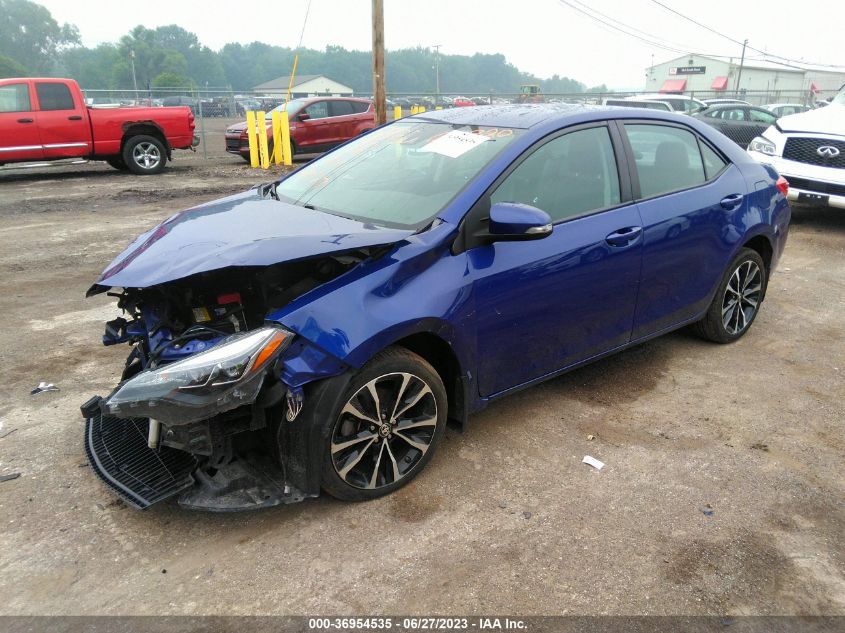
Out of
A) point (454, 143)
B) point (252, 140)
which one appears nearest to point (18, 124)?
point (252, 140)

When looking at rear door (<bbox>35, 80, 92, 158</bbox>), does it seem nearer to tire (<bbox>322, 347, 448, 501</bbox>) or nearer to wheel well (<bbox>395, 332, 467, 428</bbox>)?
wheel well (<bbox>395, 332, 467, 428</bbox>)

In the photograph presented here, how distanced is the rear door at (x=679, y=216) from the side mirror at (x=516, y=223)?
1.05m

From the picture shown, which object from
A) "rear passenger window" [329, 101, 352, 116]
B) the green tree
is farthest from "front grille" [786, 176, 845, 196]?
the green tree

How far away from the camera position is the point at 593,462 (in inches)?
134

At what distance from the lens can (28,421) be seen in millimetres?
3783

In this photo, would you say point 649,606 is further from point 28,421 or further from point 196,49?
point 196,49

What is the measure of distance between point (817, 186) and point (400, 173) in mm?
6939

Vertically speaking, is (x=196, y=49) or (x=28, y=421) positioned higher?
(x=196, y=49)

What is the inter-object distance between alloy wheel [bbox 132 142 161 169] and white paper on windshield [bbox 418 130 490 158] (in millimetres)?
12219

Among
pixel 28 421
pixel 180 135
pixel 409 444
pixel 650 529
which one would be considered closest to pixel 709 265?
pixel 650 529

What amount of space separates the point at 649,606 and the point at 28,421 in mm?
3380

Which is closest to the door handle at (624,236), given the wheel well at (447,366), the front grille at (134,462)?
the wheel well at (447,366)

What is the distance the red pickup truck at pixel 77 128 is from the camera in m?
12.7

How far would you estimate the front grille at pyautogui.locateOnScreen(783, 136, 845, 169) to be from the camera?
823 cm
